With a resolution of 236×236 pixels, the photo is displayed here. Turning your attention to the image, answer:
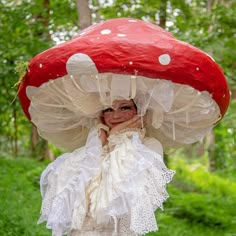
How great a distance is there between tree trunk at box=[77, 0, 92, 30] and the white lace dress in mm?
2667

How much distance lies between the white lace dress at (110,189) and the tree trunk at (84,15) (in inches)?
105

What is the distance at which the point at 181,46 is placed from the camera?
2863 millimetres

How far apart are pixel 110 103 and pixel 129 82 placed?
236mm

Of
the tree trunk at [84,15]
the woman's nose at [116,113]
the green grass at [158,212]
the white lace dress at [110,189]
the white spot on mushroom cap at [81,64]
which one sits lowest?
the green grass at [158,212]

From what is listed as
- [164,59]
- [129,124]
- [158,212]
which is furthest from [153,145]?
[158,212]

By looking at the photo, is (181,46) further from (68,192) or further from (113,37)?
(68,192)

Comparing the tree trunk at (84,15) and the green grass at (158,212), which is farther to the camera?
the green grass at (158,212)

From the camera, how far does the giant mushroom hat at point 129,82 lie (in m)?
2.78

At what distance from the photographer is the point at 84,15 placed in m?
5.66

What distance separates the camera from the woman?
2854 mm

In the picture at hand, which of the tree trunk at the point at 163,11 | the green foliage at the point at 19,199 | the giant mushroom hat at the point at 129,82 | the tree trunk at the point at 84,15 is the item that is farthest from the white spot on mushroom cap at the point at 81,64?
the tree trunk at the point at 163,11

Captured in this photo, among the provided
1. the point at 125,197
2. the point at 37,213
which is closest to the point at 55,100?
the point at 125,197

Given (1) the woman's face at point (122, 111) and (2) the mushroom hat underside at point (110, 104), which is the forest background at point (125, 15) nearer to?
(2) the mushroom hat underside at point (110, 104)

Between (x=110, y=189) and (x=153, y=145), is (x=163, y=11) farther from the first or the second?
(x=110, y=189)
